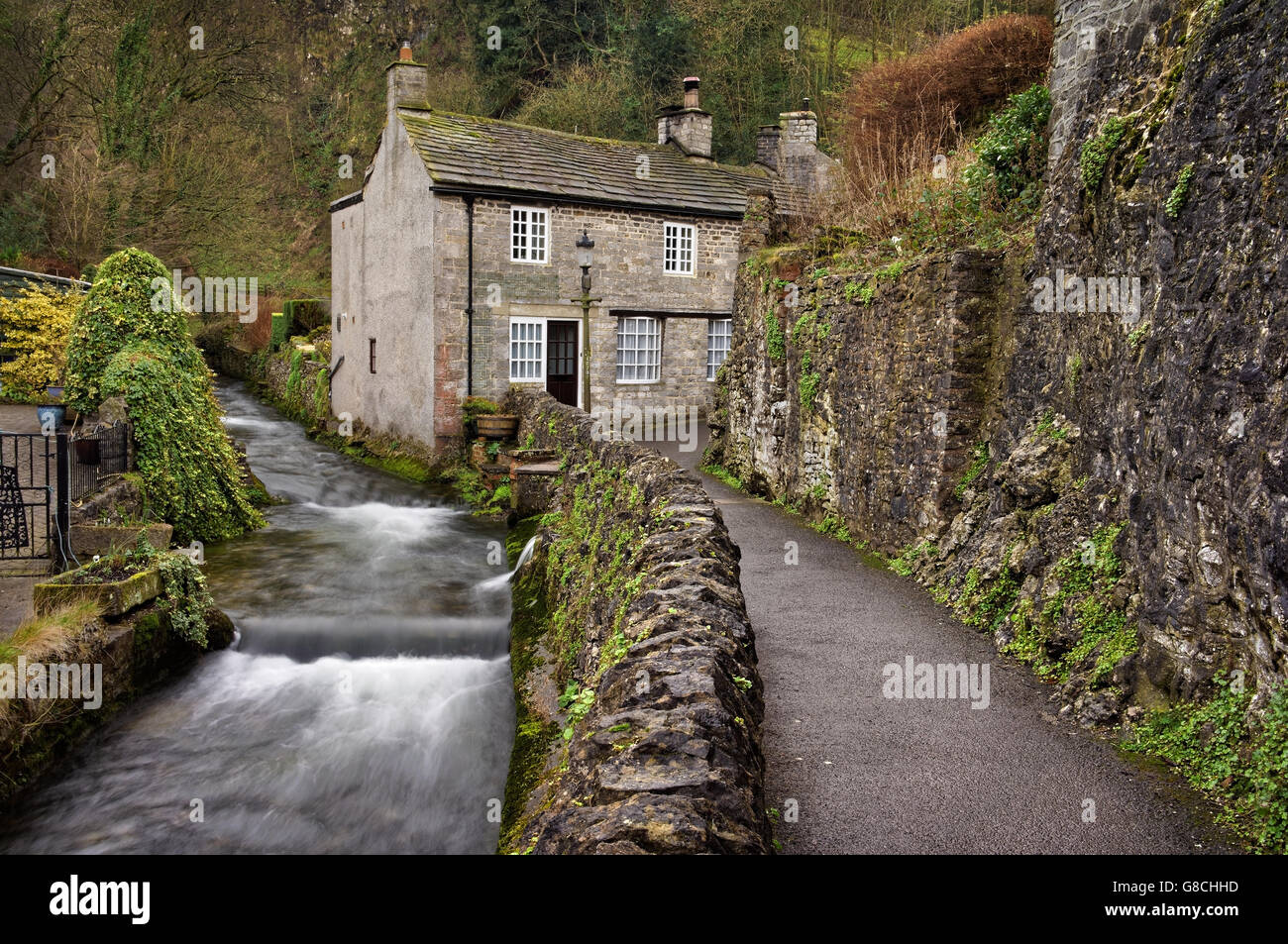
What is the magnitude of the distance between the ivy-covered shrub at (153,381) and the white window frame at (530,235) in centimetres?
891

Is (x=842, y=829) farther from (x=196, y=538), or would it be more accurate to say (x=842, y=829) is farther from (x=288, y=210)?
(x=288, y=210)

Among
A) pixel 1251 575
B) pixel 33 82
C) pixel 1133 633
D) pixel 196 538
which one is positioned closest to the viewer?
pixel 1251 575

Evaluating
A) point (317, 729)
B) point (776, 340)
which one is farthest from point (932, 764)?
point (776, 340)

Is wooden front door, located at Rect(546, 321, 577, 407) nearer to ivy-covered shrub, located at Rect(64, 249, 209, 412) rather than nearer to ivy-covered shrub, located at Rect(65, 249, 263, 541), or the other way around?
ivy-covered shrub, located at Rect(65, 249, 263, 541)

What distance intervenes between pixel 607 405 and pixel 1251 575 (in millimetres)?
20923

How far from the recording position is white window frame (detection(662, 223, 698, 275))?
2630cm

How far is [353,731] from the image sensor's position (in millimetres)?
10086

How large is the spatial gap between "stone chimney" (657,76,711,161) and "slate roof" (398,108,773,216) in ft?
1.31

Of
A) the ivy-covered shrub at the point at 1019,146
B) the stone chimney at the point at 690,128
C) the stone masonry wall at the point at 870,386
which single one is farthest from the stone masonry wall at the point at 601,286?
the ivy-covered shrub at the point at 1019,146

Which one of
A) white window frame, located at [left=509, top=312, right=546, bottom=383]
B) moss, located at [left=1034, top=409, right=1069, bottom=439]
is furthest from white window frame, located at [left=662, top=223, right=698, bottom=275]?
moss, located at [left=1034, top=409, right=1069, bottom=439]

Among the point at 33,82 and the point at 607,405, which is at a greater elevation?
the point at 33,82

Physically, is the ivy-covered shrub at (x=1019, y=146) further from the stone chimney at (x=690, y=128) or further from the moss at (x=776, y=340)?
the stone chimney at (x=690, y=128)

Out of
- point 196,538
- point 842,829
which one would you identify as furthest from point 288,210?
point 842,829

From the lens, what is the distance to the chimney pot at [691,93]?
95.3 feet
